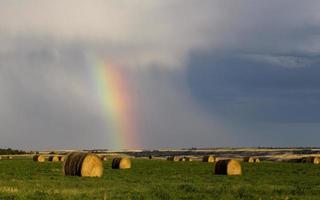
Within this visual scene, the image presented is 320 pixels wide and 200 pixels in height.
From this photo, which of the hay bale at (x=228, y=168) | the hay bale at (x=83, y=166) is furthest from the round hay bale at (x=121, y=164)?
the hay bale at (x=83, y=166)

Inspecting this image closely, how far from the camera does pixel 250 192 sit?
23297mm

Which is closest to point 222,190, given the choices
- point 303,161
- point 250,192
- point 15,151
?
point 250,192

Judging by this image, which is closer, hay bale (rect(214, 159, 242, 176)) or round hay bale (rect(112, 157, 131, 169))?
hay bale (rect(214, 159, 242, 176))

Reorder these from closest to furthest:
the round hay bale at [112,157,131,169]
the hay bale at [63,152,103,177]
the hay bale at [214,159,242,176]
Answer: the hay bale at [63,152,103,177] → the hay bale at [214,159,242,176] → the round hay bale at [112,157,131,169]

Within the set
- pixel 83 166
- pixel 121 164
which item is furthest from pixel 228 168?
pixel 121 164

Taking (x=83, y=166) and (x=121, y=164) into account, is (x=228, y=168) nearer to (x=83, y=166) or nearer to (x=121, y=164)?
(x=83, y=166)

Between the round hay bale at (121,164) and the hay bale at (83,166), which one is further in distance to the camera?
the round hay bale at (121,164)

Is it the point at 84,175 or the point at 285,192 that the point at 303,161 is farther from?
the point at 285,192

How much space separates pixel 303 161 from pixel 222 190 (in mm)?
53121

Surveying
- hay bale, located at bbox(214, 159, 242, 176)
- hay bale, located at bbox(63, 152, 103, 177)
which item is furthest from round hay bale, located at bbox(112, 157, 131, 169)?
hay bale, located at bbox(63, 152, 103, 177)

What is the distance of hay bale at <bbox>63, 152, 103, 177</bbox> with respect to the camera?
37.8 metres

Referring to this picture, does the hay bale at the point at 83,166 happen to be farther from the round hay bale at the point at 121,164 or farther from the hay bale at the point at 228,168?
the round hay bale at the point at 121,164

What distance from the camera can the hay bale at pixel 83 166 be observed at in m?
37.8

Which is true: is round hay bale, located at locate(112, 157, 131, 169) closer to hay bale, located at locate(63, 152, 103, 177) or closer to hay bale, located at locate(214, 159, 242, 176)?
hay bale, located at locate(214, 159, 242, 176)
